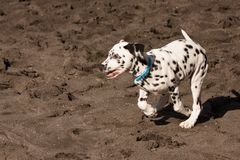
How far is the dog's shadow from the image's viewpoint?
7.51 metres

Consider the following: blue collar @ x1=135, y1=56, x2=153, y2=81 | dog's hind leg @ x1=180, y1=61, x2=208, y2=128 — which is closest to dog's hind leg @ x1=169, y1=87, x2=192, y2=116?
dog's hind leg @ x1=180, y1=61, x2=208, y2=128

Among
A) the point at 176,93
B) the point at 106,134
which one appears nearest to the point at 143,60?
the point at 176,93

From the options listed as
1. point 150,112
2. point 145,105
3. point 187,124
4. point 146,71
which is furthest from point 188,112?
point 146,71

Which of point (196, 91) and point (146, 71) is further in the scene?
point (196, 91)

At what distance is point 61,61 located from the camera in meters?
9.68

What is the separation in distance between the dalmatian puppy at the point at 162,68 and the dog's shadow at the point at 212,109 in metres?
0.31

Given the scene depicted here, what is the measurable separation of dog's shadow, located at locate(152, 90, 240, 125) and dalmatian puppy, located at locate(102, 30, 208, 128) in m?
0.31

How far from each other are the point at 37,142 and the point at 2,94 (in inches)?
71.9

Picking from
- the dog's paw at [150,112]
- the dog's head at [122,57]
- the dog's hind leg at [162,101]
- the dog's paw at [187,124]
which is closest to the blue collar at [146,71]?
the dog's head at [122,57]

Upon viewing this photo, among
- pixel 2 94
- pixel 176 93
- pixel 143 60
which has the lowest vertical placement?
pixel 2 94

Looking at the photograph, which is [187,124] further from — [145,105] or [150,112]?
[145,105]

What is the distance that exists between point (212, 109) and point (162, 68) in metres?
1.35

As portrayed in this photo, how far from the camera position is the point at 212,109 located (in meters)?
7.79

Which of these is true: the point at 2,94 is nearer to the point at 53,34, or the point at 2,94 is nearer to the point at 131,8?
the point at 53,34
